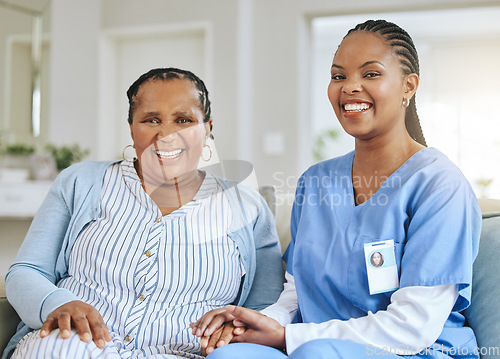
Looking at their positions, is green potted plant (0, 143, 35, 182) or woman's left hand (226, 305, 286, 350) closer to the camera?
woman's left hand (226, 305, 286, 350)

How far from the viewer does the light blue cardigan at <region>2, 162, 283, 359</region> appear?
3.43ft

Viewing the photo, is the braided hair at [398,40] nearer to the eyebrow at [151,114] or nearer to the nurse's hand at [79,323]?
the eyebrow at [151,114]

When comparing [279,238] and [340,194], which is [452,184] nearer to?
[340,194]

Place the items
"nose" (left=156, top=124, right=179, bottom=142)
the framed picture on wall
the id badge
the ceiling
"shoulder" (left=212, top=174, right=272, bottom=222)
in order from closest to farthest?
the id badge < "nose" (left=156, top=124, right=179, bottom=142) < "shoulder" (left=212, top=174, right=272, bottom=222) < the framed picture on wall < the ceiling

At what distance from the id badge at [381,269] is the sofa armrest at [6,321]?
31.7 inches

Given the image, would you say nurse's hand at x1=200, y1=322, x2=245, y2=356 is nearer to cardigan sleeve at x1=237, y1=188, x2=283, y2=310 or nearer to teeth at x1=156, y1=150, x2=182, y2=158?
cardigan sleeve at x1=237, y1=188, x2=283, y2=310

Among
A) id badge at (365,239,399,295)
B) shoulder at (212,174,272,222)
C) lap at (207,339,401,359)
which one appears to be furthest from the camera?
shoulder at (212,174,272,222)

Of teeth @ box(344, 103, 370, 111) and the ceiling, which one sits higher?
the ceiling

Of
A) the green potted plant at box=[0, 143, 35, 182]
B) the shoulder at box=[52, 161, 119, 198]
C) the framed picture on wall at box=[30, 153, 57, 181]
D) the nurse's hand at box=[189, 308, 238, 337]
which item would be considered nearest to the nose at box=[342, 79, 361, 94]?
the nurse's hand at box=[189, 308, 238, 337]

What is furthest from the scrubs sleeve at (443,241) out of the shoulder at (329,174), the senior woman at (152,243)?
the senior woman at (152,243)

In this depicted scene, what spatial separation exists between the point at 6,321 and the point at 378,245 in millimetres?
835

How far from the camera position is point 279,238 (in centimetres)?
138

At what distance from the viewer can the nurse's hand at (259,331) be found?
89cm

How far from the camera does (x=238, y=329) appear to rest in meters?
0.91
